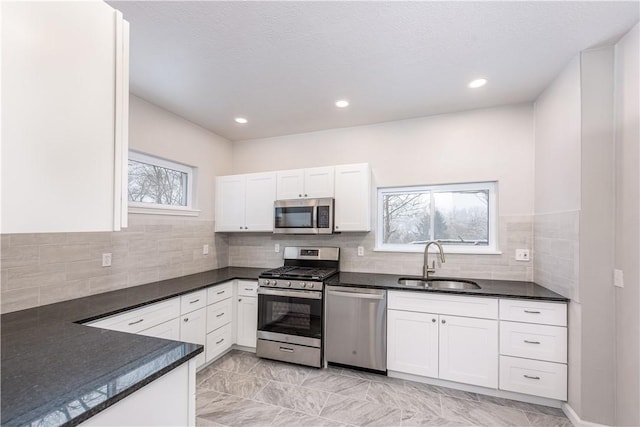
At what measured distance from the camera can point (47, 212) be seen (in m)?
0.68

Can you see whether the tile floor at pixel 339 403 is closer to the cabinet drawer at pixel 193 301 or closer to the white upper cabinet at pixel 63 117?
the cabinet drawer at pixel 193 301

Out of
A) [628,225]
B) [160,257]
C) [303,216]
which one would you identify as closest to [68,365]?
[160,257]

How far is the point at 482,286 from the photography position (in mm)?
2637

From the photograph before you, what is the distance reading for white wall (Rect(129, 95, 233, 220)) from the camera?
2.74 metres

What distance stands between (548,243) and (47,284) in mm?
3990

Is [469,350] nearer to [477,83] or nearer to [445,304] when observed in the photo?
[445,304]

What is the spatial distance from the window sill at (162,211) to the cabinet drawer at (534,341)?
3.33 meters

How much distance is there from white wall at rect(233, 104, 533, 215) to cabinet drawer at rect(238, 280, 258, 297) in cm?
157

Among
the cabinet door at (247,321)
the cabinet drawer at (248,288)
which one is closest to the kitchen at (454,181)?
the cabinet drawer at (248,288)

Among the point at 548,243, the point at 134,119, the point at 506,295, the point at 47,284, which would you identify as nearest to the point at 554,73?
the point at 548,243

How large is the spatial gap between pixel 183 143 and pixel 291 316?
7.52ft

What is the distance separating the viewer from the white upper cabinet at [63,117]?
0.62 m

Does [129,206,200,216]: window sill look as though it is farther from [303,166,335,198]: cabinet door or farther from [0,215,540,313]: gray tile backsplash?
[303,166,335,198]: cabinet door

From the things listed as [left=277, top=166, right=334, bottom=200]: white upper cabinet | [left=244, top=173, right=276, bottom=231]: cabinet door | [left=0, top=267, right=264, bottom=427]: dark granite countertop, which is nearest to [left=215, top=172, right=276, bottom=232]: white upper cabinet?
[left=244, top=173, right=276, bottom=231]: cabinet door
